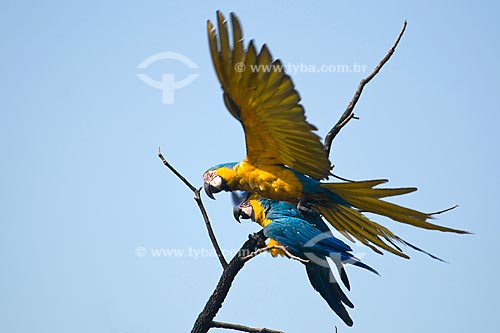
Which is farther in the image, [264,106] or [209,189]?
[209,189]

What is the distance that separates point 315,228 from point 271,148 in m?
0.60

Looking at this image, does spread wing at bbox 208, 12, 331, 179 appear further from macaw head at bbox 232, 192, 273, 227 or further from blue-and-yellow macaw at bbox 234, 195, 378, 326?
macaw head at bbox 232, 192, 273, 227

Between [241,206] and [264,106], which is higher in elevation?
[264,106]

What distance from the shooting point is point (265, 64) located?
271cm

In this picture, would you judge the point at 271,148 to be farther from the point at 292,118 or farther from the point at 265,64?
the point at 265,64

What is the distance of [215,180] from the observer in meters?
3.49

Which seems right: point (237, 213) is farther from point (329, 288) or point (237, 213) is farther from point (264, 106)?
point (264, 106)

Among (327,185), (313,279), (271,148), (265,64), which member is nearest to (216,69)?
(265,64)

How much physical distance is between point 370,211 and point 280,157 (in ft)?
1.63

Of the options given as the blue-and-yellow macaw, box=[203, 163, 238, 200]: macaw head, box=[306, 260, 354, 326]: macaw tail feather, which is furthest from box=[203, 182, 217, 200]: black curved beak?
box=[306, 260, 354, 326]: macaw tail feather

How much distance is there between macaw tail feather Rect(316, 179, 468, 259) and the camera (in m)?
3.02

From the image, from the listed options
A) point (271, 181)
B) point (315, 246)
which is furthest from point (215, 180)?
point (315, 246)

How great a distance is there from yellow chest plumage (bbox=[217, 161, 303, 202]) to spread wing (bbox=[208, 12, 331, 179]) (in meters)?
0.04

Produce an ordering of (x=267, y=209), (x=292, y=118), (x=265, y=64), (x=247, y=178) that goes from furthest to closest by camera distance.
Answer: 1. (x=267, y=209)
2. (x=247, y=178)
3. (x=292, y=118)
4. (x=265, y=64)
